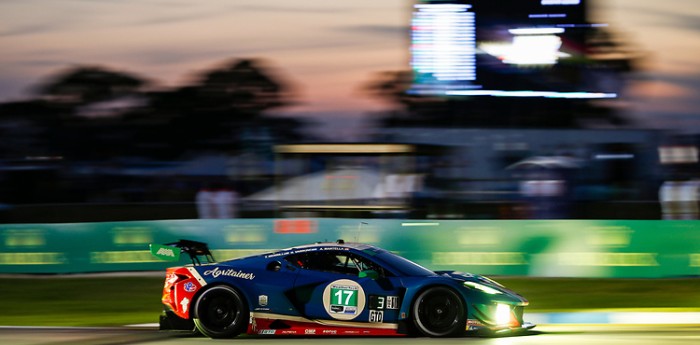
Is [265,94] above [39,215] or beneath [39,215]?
above

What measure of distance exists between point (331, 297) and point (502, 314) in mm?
1629

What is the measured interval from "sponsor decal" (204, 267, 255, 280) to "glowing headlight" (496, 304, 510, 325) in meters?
2.38

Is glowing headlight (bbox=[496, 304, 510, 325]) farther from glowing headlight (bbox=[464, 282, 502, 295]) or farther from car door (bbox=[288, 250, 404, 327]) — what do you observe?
car door (bbox=[288, 250, 404, 327])

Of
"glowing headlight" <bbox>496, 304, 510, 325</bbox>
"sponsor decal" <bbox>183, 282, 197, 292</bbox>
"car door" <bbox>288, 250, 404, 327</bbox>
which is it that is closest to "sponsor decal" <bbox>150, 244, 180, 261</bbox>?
"sponsor decal" <bbox>183, 282, 197, 292</bbox>

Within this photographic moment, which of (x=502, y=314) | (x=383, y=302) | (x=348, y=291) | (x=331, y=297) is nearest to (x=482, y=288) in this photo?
(x=502, y=314)

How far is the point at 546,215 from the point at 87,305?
8819mm

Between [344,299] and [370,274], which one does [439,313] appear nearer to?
[370,274]

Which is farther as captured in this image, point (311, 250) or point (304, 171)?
point (304, 171)

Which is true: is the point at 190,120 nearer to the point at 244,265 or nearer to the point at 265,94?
the point at 265,94

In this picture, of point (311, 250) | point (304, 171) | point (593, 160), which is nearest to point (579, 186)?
point (593, 160)

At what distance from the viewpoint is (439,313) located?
29.7ft

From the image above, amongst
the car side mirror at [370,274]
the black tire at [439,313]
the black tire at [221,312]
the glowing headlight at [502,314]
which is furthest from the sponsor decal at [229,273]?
the glowing headlight at [502,314]

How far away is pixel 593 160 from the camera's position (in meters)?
23.7

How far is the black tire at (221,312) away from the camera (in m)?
9.33
